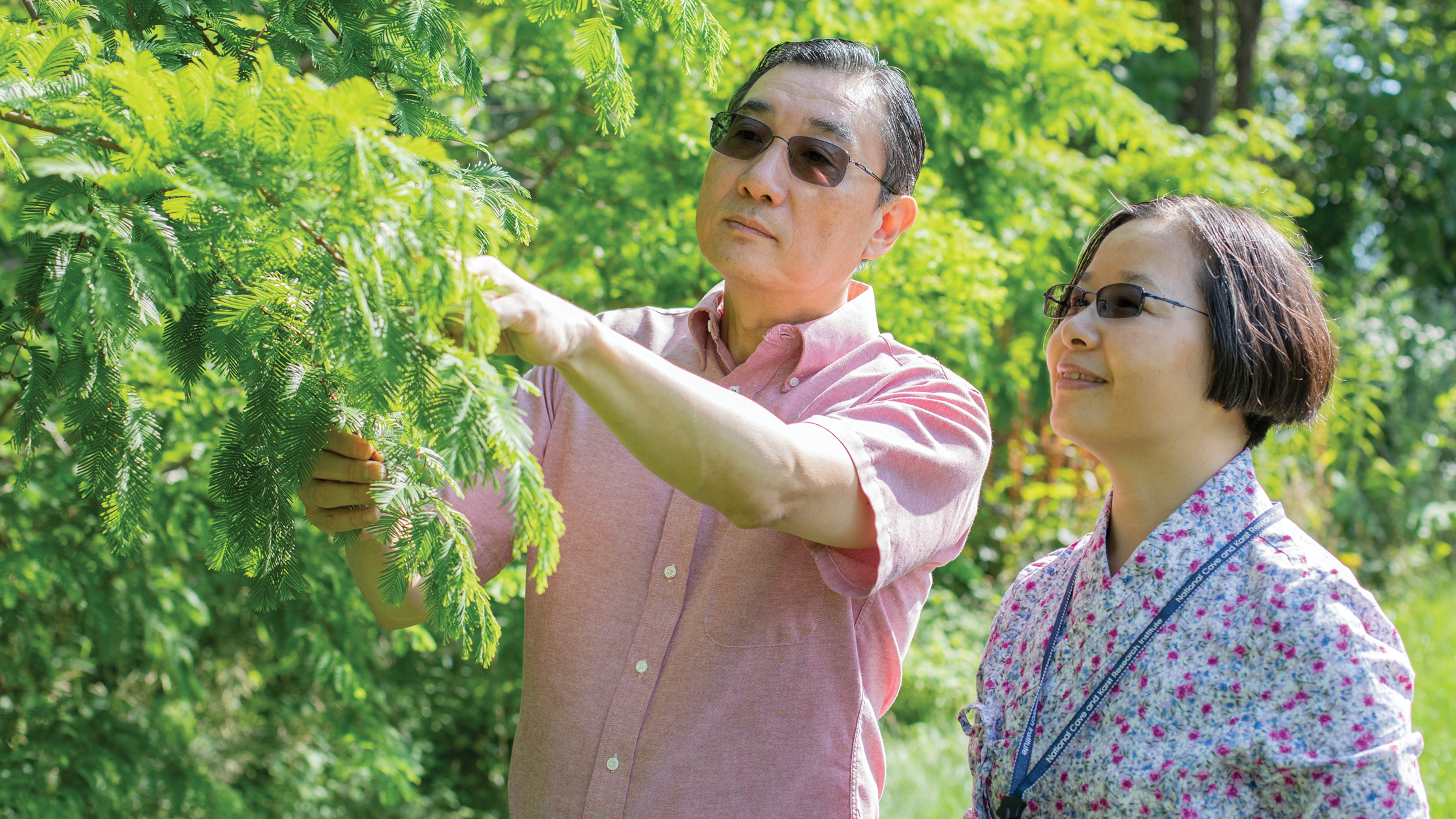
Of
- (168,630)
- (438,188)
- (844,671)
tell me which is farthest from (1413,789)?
(168,630)

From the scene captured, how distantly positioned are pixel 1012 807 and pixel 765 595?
531mm

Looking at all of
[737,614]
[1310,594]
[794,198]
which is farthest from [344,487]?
[1310,594]

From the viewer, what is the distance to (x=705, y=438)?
1.48 m

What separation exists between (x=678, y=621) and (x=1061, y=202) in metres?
4.37

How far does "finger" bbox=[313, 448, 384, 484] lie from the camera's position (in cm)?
176

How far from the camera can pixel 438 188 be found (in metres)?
1.33

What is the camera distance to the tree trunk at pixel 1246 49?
38.2 feet

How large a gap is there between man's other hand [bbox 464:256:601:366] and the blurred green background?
0.86 meters

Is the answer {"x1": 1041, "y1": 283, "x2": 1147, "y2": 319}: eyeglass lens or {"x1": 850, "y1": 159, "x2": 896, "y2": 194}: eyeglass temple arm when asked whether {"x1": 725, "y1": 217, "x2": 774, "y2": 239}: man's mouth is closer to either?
{"x1": 850, "y1": 159, "x2": 896, "y2": 194}: eyeglass temple arm

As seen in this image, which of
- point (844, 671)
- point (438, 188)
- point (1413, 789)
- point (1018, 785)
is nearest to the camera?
point (438, 188)

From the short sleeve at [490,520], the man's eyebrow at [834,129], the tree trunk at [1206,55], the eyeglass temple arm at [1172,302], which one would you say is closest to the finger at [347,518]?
the short sleeve at [490,520]

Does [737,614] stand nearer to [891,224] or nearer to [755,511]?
[755,511]

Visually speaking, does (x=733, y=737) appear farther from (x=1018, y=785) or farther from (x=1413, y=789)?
(x=1413, y=789)

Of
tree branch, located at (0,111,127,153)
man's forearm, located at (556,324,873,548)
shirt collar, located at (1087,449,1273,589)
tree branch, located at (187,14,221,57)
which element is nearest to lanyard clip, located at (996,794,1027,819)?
shirt collar, located at (1087,449,1273,589)
